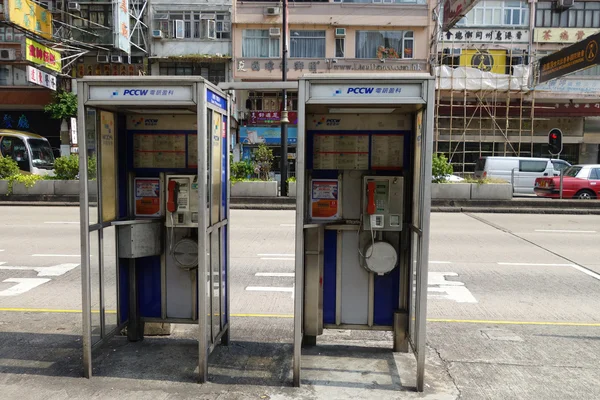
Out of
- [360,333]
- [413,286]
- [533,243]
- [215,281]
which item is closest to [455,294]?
[360,333]

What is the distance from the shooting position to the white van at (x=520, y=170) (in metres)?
22.4

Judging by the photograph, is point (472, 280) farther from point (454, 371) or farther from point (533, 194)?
point (533, 194)

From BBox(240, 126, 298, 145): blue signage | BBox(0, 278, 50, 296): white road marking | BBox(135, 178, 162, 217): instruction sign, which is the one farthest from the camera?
BBox(240, 126, 298, 145): blue signage

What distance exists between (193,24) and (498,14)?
55.2 ft

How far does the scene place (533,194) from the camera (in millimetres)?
22062

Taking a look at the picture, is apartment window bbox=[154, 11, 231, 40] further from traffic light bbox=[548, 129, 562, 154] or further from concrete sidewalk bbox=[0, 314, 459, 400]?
concrete sidewalk bbox=[0, 314, 459, 400]

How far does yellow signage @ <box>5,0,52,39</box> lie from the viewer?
72.9ft

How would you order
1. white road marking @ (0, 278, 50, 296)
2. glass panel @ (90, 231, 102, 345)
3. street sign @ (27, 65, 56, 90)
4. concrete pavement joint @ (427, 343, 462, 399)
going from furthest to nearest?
street sign @ (27, 65, 56, 90) < white road marking @ (0, 278, 50, 296) < glass panel @ (90, 231, 102, 345) < concrete pavement joint @ (427, 343, 462, 399)

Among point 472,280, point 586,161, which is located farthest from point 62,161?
point 586,161

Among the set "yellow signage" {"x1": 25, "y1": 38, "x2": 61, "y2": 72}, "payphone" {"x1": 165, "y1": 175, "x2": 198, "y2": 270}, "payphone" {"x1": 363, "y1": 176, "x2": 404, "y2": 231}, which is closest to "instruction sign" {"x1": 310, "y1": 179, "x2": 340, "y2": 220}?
"payphone" {"x1": 363, "y1": 176, "x2": 404, "y2": 231}

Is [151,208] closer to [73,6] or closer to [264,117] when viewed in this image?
[264,117]

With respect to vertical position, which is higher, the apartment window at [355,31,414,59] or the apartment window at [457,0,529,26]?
the apartment window at [457,0,529,26]

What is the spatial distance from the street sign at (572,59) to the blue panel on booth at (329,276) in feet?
43.8

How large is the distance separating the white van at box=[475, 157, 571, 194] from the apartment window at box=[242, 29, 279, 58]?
13.5 meters
